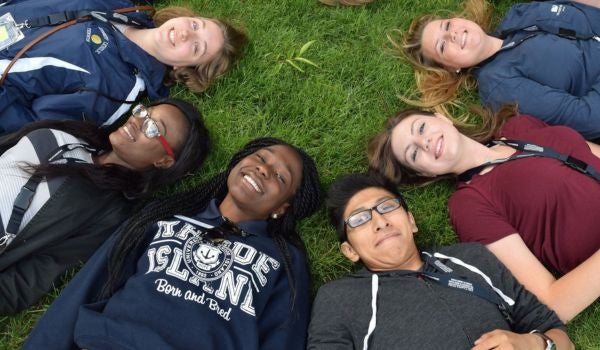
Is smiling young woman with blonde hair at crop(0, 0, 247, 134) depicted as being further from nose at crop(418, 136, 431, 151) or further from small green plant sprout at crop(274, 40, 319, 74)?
nose at crop(418, 136, 431, 151)

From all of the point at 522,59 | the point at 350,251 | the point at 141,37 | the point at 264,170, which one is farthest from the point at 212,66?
the point at 522,59

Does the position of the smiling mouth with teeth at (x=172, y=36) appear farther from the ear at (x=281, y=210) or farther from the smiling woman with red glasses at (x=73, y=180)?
the ear at (x=281, y=210)

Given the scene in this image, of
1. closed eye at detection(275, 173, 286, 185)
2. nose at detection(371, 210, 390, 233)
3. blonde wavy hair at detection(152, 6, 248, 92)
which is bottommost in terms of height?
nose at detection(371, 210, 390, 233)

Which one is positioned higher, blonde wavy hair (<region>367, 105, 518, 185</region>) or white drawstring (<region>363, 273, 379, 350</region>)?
blonde wavy hair (<region>367, 105, 518, 185</region>)

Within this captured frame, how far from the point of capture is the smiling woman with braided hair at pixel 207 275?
3.13m

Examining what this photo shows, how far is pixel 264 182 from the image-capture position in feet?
11.7

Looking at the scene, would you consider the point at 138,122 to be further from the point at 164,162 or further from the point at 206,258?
the point at 206,258

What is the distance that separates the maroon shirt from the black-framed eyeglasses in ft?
5.34

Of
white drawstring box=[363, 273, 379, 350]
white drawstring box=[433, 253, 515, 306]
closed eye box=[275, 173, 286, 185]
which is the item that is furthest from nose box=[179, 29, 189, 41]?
white drawstring box=[433, 253, 515, 306]

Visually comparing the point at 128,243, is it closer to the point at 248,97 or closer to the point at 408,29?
the point at 248,97

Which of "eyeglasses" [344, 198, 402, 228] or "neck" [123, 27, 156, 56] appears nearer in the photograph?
"eyeglasses" [344, 198, 402, 228]

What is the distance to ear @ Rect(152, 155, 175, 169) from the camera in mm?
4023

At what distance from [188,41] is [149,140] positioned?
1.01m

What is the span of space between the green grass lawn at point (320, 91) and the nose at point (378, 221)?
2.36 feet
